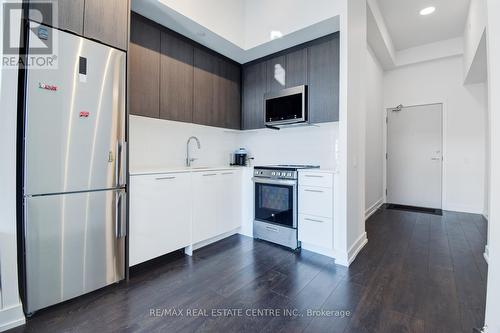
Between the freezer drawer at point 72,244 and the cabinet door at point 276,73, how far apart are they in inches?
94.4

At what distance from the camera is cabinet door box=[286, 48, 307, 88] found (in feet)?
9.89

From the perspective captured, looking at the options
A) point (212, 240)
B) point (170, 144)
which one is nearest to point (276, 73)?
point (170, 144)

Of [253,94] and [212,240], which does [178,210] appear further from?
[253,94]

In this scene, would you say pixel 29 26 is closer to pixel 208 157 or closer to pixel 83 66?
pixel 83 66

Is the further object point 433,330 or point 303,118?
point 303,118

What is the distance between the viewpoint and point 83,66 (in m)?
1.76

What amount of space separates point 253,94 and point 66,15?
233cm

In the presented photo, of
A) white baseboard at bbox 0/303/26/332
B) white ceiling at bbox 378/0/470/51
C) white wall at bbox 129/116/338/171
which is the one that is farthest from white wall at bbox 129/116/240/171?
white ceiling at bbox 378/0/470/51

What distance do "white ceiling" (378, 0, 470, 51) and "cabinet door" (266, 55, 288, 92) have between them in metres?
1.90

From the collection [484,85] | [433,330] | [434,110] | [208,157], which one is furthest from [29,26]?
[484,85]

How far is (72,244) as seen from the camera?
1.73 m

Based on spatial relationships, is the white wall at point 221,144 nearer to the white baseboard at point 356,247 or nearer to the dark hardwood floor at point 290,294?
the white baseboard at point 356,247

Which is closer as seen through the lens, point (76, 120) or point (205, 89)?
point (76, 120)

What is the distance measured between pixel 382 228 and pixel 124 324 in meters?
3.61
